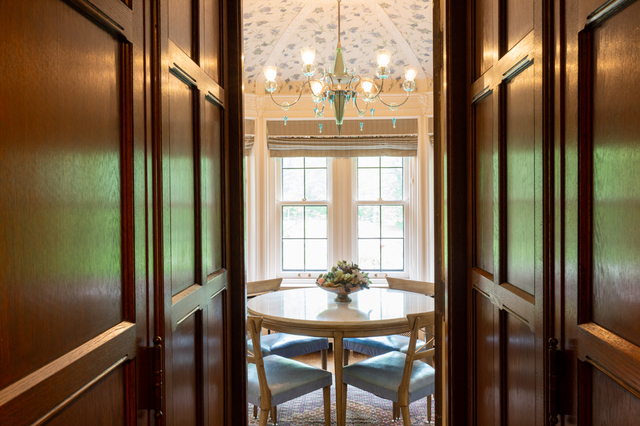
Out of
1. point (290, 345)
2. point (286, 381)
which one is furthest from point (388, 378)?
point (290, 345)

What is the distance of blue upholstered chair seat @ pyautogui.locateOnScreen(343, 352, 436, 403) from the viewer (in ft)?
8.56

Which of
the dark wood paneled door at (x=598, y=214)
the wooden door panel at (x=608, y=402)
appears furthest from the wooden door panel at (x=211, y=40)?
the wooden door panel at (x=608, y=402)

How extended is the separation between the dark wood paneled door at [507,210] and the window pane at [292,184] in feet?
11.0

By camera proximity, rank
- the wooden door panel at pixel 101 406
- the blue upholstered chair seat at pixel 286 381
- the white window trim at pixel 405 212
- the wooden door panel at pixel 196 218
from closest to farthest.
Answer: the wooden door panel at pixel 101 406 → the wooden door panel at pixel 196 218 → the blue upholstered chair seat at pixel 286 381 → the white window trim at pixel 405 212

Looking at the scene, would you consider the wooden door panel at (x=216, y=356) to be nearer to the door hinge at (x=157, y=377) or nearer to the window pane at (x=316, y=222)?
the door hinge at (x=157, y=377)

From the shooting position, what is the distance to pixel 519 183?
1.06 meters

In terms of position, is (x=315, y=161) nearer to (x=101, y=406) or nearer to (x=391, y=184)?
(x=391, y=184)

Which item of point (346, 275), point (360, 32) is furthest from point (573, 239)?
point (360, 32)

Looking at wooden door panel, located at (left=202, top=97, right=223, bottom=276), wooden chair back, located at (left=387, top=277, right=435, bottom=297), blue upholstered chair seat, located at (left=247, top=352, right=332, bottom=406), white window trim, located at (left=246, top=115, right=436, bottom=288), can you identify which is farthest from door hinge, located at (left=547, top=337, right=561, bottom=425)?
white window trim, located at (left=246, top=115, right=436, bottom=288)

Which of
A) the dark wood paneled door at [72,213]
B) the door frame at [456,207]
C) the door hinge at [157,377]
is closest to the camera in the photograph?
the dark wood paneled door at [72,213]

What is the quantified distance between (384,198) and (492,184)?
137 inches

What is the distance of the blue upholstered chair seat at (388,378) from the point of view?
261 cm

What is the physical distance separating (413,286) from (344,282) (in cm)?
75

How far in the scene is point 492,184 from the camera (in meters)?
1.24
